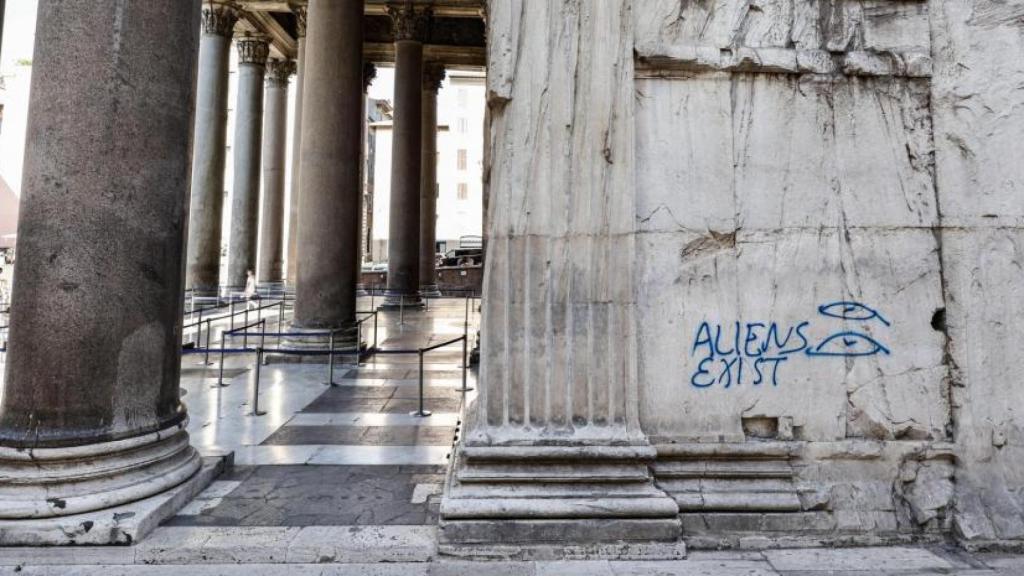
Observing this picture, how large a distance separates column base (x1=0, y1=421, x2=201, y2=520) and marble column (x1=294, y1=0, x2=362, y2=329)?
6414mm

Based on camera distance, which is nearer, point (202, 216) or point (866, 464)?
point (866, 464)

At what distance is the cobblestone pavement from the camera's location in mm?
3238

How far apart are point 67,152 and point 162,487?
7.91 feet

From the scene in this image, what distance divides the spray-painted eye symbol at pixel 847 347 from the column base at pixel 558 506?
1.45 metres

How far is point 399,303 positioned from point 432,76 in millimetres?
12028

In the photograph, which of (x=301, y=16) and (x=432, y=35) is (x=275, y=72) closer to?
(x=301, y=16)

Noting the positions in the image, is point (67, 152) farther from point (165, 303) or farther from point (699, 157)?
point (699, 157)

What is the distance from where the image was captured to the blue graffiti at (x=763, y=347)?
3873mm

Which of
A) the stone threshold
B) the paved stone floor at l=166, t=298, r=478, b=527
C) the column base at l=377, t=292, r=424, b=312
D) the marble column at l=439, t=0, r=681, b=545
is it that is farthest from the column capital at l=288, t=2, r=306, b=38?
the stone threshold

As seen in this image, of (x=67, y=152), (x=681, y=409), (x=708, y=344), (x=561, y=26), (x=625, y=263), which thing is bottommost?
(x=681, y=409)

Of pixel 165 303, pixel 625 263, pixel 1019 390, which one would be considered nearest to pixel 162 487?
pixel 165 303

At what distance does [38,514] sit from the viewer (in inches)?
137

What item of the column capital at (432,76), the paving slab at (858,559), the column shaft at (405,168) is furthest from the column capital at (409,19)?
the paving slab at (858,559)

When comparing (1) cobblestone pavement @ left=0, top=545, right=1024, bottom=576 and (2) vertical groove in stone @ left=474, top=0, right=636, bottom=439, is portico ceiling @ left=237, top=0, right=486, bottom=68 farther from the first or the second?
(1) cobblestone pavement @ left=0, top=545, right=1024, bottom=576
